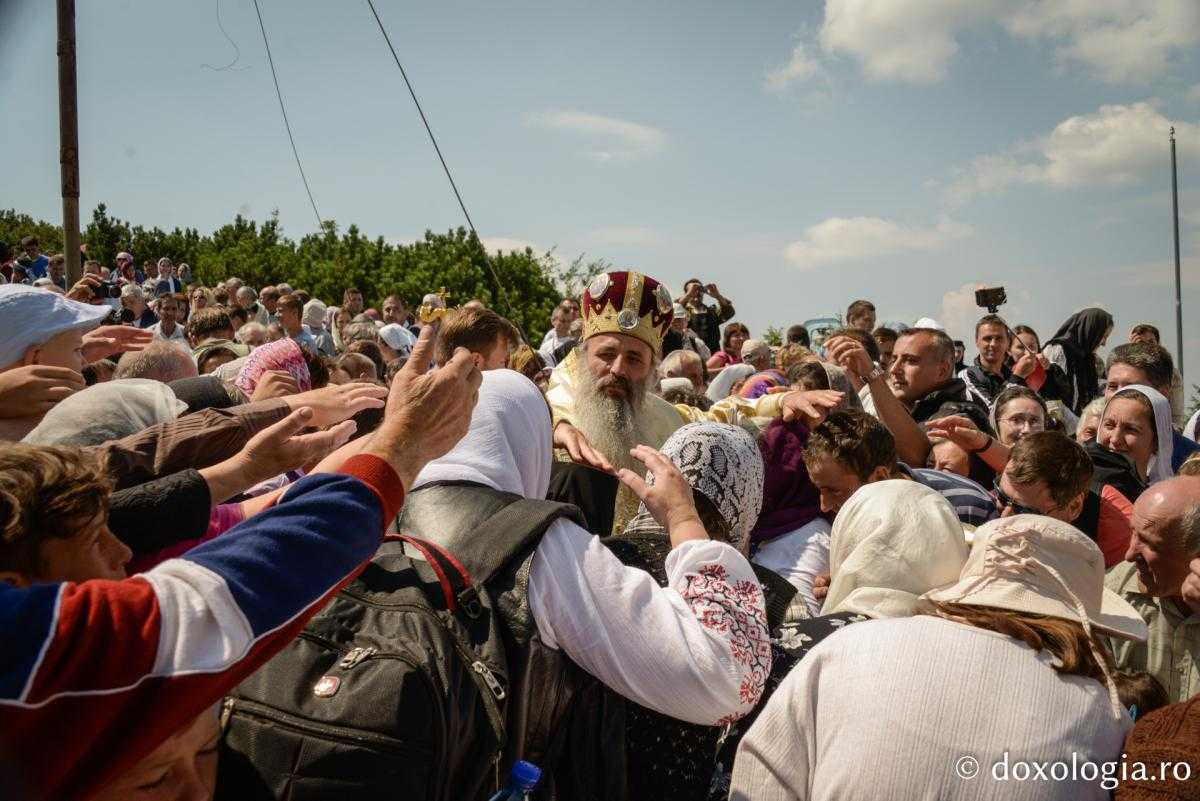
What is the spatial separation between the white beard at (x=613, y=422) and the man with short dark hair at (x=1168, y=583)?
6.70 ft

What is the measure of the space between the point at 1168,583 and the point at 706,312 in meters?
9.96

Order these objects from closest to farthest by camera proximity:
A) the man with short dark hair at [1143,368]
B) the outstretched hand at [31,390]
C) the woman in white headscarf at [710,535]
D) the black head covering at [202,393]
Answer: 1. the woman in white headscarf at [710,535]
2. the outstretched hand at [31,390]
3. the black head covering at [202,393]
4. the man with short dark hair at [1143,368]

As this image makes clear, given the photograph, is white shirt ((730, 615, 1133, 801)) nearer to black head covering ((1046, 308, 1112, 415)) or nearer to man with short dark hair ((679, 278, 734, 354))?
black head covering ((1046, 308, 1112, 415))

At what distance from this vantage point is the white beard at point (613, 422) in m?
4.32

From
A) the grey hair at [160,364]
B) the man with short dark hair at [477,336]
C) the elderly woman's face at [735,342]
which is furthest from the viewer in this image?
the elderly woman's face at [735,342]

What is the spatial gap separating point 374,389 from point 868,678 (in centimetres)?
156

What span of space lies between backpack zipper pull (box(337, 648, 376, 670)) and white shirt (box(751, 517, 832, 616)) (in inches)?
83.8

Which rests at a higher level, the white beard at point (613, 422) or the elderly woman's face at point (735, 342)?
the white beard at point (613, 422)

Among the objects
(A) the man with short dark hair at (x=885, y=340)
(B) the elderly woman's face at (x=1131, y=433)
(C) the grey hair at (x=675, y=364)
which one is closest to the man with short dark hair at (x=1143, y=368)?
(B) the elderly woman's face at (x=1131, y=433)

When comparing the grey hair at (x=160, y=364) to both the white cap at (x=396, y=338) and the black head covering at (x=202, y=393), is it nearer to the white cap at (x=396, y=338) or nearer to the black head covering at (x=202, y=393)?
the black head covering at (x=202, y=393)

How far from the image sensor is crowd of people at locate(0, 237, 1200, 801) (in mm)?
1235

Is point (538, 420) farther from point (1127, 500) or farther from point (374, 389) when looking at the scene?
point (1127, 500)

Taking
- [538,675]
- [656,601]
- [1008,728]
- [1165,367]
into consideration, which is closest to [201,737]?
[538,675]

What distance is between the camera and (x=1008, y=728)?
175 cm
